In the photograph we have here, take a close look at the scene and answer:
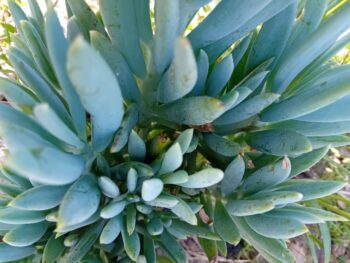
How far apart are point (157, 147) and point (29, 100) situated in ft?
0.70

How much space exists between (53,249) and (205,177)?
11.5 inches

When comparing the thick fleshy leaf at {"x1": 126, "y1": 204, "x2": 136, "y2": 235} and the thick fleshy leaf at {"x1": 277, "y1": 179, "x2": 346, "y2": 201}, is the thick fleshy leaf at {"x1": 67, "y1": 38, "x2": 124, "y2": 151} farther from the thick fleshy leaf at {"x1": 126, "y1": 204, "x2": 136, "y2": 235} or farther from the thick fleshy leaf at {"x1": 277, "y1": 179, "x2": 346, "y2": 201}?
the thick fleshy leaf at {"x1": 277, "y1": 179, "x2": 346, "y2": 201}

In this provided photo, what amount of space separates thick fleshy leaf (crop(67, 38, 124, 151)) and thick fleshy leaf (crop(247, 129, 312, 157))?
25 centimetres

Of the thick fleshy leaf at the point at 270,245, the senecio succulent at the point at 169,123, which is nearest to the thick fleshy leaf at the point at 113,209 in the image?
the senecio succulent at the point at 169,123

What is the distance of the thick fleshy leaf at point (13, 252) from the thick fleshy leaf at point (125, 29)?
35cm

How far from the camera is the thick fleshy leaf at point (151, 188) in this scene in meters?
0.51

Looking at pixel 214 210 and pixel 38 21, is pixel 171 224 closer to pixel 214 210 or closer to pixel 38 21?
pixel 214 210

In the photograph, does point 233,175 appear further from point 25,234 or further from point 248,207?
point 25,234

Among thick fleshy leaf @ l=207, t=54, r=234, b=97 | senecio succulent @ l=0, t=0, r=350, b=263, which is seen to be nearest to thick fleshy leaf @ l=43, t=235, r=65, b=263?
senecio succulent @ l=0, t=0, r=350, b=263

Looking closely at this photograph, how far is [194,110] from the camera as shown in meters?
0.55

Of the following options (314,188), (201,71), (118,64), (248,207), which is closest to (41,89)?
(118,64)

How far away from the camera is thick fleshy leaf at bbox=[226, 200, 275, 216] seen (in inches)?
22.3

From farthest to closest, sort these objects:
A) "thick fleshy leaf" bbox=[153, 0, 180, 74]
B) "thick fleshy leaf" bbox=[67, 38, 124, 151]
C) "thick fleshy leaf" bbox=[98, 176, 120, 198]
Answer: "thick fleshy leaf" bbox=[98, 176, 120, 198]
"thick fleshy leaf" bbox=[153, 0, 180, 74]
"thick fleshy leaf" bbox=[67, 38, 124, 151]

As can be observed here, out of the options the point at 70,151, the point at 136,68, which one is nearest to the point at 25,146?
the point at 70,151
